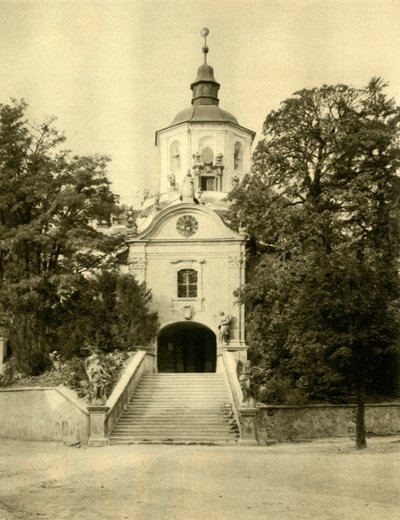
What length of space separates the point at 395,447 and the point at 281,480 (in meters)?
7.08

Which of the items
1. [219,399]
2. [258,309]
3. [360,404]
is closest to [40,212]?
[258,309]

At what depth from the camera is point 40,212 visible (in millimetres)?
32188

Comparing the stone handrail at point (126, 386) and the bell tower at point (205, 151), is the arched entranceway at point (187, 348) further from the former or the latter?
the bell tower at point (205, 151)

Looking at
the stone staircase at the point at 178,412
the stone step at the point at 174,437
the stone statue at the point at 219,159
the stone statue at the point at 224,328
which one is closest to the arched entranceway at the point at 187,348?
the stone statue at the point at 224,328

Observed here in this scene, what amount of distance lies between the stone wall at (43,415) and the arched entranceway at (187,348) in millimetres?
11754

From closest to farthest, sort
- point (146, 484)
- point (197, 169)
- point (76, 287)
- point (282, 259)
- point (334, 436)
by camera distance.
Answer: point (146, 484) → point (334, 436) → point (282, 259) → point (76, 287) → point (197, 169)

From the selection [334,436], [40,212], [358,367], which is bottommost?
[334,436]

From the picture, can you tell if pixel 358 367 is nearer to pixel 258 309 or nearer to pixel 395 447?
pixel 395 447

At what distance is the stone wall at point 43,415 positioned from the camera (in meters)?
22.9

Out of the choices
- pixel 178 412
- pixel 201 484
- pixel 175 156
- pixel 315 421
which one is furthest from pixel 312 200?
pixel 201 484

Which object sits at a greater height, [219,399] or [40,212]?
[40,212]

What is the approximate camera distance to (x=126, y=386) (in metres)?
25.0

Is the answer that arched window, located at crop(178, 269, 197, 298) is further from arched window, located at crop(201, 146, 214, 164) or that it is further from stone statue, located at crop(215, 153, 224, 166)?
arched window, located at crop(201, 146, 214, 164)

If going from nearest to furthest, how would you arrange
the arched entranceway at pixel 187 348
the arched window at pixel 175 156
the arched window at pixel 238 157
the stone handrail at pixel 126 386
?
1. the stone handrail at pixel 126 386
2. the arched entranceway at pixel 187 348
3. the arched window at pixel 238 157
4. the arched window at pixel 175 156
